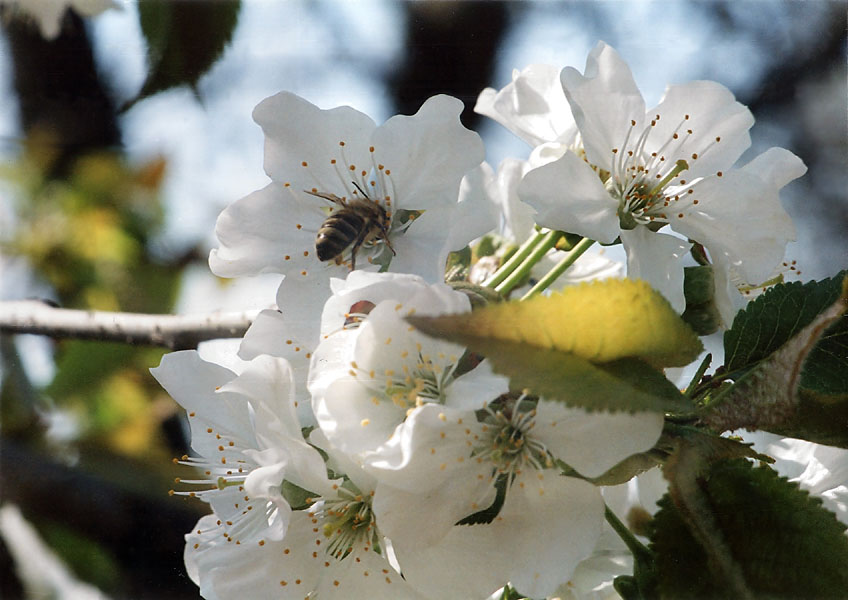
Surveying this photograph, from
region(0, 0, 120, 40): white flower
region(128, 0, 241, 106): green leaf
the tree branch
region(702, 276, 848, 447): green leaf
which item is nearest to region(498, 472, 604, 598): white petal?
region(702, 276, 848, 447): green leaf

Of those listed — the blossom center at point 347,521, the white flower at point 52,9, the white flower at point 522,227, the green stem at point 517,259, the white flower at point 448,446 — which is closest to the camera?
the white flower at point 448,446

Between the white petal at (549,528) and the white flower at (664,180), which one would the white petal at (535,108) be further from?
the white petal at (549,528)

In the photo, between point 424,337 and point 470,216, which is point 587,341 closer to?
point 424,337

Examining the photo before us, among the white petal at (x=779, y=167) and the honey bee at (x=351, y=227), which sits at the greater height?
the white petal at (x=779, y=167)

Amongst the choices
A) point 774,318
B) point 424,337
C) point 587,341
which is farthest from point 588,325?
point 774,318

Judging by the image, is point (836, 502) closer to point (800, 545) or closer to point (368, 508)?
point (800, 545)

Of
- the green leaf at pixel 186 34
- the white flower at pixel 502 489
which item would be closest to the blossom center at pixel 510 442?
the white flower at pixel 502 489

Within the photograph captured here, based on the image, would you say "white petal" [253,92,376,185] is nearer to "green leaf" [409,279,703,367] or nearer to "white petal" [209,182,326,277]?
"white petal" [209,182,326,277]

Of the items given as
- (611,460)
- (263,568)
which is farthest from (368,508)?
(611,460)
